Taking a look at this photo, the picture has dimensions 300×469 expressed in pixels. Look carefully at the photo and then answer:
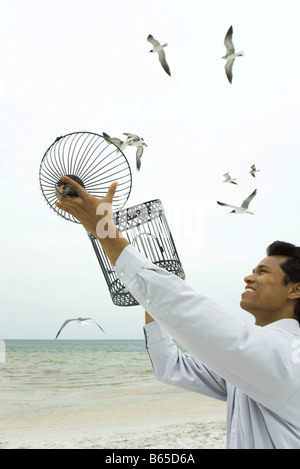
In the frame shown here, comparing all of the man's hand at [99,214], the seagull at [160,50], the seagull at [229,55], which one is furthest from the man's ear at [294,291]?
the seagull at [229,55]

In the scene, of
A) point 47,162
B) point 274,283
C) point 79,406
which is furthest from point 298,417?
point 79,406

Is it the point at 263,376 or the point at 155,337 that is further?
the point at 155,337

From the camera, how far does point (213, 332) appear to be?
104 cm

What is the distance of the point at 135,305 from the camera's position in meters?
2.00

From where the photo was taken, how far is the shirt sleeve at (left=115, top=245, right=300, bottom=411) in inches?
41.2

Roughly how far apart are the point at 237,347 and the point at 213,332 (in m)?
0.07

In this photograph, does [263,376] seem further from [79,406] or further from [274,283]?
[79,406]

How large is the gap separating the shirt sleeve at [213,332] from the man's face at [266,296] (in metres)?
0.36

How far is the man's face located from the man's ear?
0.01 metres

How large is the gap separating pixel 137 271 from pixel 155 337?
0.58 meters

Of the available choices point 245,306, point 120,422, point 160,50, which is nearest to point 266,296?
point 245,306

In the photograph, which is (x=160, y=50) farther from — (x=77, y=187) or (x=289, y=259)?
(x=77, y=187)
